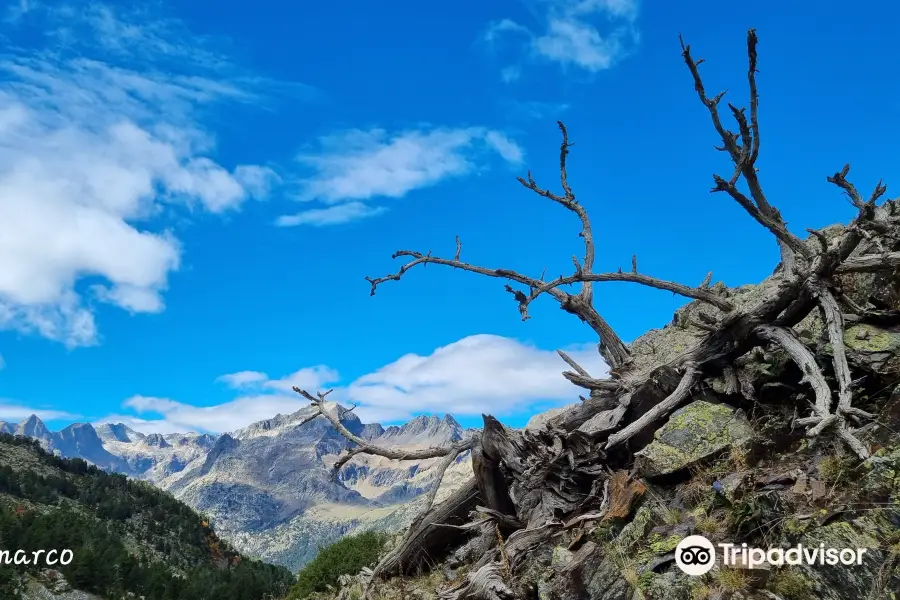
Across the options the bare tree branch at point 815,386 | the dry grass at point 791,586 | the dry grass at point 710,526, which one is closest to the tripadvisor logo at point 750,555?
the dry grass at point 710,526

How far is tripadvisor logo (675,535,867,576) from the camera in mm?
7891

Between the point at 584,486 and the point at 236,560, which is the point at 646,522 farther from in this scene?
the point at 236,560

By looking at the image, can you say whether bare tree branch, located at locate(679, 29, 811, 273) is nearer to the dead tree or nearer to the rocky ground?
the dead tree

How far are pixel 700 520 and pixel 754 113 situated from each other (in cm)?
826

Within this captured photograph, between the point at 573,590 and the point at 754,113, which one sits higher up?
the point at 754,113

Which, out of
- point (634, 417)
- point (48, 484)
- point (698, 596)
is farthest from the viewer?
point (48, 484)

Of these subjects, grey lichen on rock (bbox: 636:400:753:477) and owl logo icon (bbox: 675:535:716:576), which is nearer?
owl logo icon (bbox: 675:535:716:576)

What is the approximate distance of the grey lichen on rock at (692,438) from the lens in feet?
39.9

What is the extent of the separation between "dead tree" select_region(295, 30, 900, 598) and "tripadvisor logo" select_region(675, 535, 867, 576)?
294 centimetres

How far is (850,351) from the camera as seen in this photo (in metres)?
12.6

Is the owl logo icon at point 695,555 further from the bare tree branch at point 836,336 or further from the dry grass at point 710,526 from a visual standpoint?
the bare tree branch at point 836,336

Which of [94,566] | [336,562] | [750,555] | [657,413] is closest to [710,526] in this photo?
[750,555]

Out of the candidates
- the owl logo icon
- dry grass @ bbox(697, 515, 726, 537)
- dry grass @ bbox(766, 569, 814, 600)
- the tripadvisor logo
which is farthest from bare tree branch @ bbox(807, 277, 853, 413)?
dry grass @ bbox(766, 569, 814, 600)

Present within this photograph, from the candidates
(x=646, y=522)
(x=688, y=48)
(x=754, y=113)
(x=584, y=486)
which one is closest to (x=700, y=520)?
(x=646, y=522)
